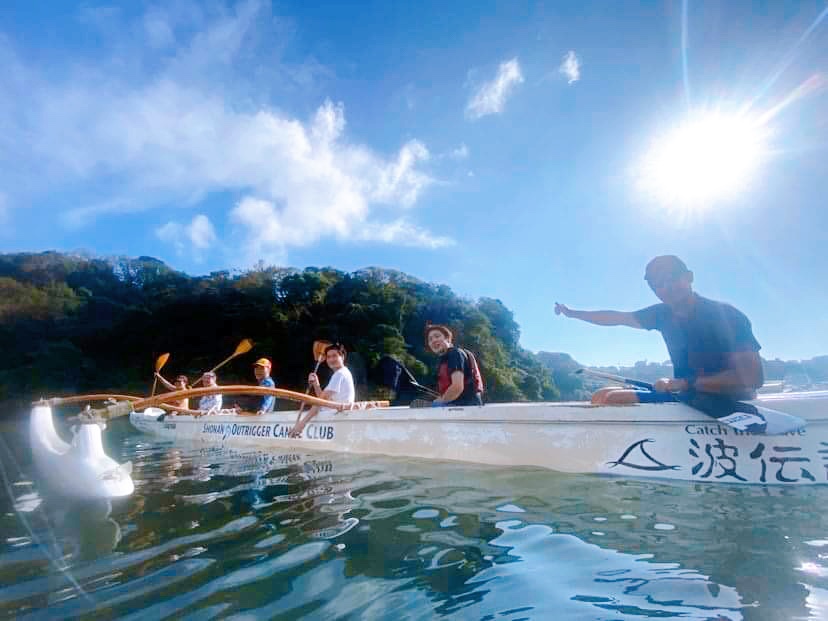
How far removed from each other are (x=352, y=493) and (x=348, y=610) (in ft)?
6.87

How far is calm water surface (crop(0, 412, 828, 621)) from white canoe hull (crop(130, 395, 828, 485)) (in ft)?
0.74

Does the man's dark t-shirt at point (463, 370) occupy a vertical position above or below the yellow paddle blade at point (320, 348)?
below

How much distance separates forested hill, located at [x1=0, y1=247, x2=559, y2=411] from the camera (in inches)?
1366

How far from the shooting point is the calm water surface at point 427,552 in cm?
187

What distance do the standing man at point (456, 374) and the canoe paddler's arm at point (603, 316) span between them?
1289 mm

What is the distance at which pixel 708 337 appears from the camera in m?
3.82

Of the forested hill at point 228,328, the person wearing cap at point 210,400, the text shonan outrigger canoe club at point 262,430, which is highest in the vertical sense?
the forested hill at point 228,328

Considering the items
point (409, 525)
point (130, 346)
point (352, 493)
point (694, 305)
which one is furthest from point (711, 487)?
point (130, 346)

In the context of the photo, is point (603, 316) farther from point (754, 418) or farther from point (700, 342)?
point (754, 418)

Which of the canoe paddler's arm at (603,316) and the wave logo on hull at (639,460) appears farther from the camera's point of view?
the canoe paddler's arm at (603,316)

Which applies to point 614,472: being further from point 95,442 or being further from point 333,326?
point 333,326

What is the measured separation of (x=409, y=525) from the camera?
2.95 metres

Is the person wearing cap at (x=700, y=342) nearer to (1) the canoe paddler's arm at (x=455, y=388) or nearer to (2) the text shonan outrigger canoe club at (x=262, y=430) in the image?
(1) the canoe paddler's arm at (x=455, y=388)

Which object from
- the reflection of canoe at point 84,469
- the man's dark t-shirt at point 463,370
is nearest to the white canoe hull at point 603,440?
the man's dark t-shirt at point 463,370
